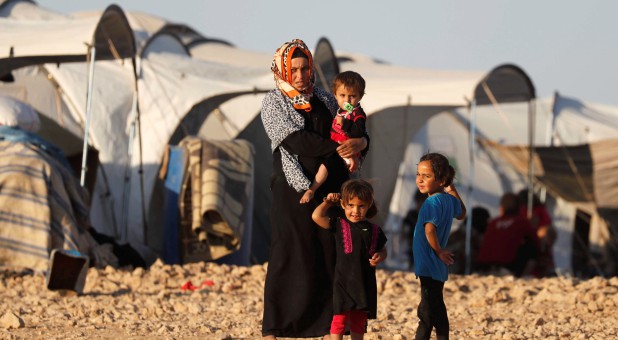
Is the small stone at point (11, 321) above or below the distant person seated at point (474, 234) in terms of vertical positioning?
below

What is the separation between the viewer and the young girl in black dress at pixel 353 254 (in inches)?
205

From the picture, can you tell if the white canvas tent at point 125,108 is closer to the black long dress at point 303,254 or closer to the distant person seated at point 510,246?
the distant person seated at point 510,246

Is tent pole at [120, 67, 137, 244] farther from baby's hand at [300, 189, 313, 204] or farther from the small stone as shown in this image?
baby's hand at [300, 189, 313, 204]

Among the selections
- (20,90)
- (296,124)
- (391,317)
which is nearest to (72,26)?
(20,90)

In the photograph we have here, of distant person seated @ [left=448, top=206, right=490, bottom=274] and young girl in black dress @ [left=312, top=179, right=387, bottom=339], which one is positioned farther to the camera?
distant person seated @ [left=448, top=206, right=490, bottom=274]

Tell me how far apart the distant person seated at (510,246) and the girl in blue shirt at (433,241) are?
8192 millimetres

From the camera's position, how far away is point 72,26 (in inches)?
465

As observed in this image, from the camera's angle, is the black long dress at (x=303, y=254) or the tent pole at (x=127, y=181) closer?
the black long dress at (x=303, y=254)

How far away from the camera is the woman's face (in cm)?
533

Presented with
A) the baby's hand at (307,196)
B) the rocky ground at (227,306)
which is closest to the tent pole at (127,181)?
the rocky ground at (227,306)

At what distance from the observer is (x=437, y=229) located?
5348mm

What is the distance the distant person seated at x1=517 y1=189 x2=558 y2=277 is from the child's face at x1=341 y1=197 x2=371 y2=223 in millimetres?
8679

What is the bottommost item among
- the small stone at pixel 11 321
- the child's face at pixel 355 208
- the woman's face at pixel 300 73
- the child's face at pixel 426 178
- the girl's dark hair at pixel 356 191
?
the small stone at pixel 11 321

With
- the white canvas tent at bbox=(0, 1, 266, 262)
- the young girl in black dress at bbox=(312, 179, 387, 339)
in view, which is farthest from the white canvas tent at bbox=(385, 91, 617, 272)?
the young girl in black dress at bbox=(312, 179, 387, 339)
